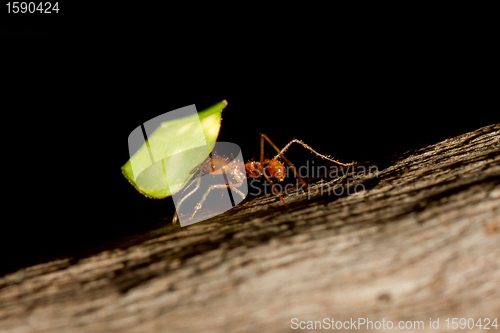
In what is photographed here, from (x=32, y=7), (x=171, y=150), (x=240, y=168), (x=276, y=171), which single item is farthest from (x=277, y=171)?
(x=32, y=7)

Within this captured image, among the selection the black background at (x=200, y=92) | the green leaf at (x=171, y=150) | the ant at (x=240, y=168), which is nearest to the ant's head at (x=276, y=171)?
the ant at (x=240, y=168)

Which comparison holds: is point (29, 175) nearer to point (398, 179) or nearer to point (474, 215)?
point (398, 179)

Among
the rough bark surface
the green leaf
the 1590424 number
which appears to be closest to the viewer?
the rough bark surface

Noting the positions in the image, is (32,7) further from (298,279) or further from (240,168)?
(298,279)

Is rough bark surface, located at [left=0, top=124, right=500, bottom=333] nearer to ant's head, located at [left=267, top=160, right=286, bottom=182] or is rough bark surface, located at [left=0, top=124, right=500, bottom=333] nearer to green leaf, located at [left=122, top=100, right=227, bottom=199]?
green leaf, located at [left=122, top=100, right=227, bottom=199]

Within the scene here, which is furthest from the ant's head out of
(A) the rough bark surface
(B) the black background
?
(A) the rough bark surface

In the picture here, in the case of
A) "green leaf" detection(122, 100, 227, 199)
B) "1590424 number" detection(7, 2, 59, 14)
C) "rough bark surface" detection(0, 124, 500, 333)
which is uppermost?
"1590424 number" detection(7, 2, 59, 14)

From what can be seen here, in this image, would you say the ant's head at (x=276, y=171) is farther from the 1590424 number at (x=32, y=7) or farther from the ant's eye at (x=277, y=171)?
the 1590424 number at (x=32, y=7)

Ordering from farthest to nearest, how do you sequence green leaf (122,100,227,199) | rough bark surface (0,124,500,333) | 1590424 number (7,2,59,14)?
1590424 number (7,2,59,14)
green leaf (122,100,227,199)
rough bark surface (0,124,500,333)
